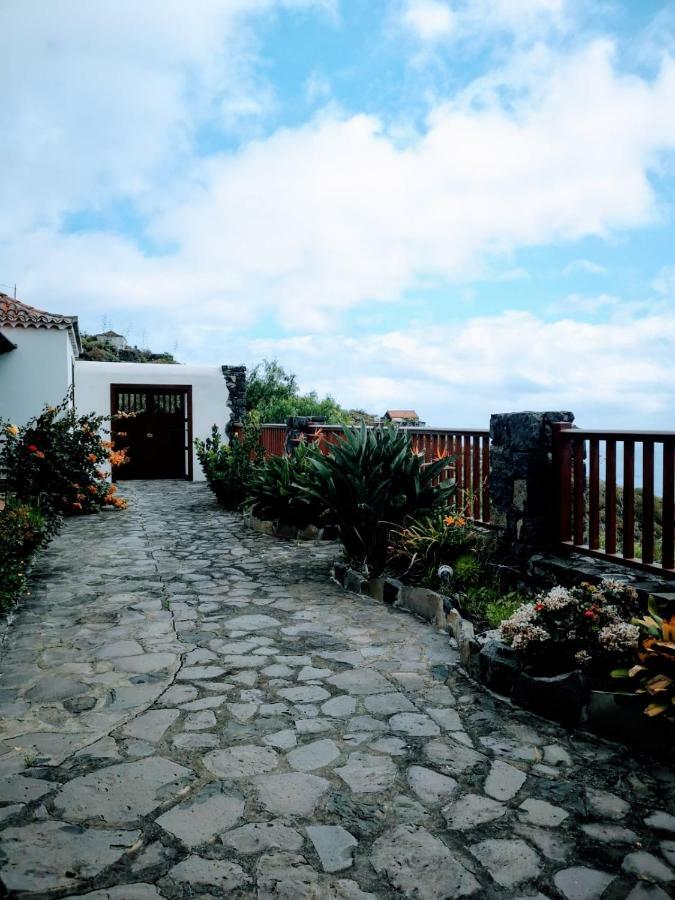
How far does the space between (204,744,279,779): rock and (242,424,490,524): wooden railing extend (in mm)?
3002

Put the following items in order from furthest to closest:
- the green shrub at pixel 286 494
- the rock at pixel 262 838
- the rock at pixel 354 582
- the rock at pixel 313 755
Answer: the green shrub at pixel 286 494, the rock at pixel 354 582, the rock at pixel 313 755, the rock at pixel 262 838

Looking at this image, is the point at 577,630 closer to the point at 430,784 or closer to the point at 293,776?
the point at 430,784

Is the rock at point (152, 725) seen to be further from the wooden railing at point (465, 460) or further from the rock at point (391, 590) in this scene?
the wooden railing at point (465, 460)

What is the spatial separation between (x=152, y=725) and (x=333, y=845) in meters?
1.10

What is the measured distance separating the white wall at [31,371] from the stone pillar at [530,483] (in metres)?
8.52

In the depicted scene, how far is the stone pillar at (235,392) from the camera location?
14523mm

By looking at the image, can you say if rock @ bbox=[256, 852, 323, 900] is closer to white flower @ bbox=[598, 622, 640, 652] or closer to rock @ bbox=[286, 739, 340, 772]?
rock @ bbox=[286, 739, 340, 772]

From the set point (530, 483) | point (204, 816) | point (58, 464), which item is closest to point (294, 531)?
point (530, 483)

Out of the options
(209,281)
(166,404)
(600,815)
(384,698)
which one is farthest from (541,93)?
(209,281)

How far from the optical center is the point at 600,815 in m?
2.16

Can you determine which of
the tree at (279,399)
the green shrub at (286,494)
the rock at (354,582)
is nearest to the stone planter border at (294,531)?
the green shrub at (286,494)

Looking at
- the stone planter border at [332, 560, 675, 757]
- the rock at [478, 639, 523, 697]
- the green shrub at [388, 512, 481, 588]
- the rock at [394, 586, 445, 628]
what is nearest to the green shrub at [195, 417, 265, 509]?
the green shrub at [388, 512, 481, 588]

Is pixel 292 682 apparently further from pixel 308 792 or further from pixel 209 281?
pixel 209 281

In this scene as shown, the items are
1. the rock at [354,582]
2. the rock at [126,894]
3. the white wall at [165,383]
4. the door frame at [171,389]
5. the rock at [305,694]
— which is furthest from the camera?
the door frame at [171,389]
